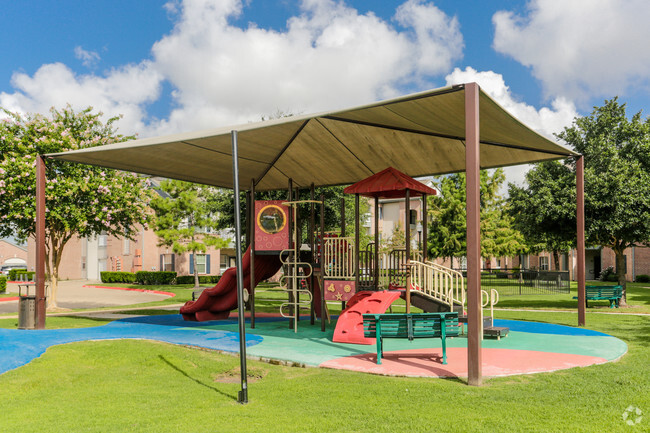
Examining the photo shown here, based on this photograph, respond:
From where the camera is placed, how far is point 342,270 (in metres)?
14.3

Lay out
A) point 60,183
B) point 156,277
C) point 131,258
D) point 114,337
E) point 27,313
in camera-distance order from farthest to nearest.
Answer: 1. point 131,258
2. point 156,277
3. point 60,183
4. point 27,313
5. point 114,337

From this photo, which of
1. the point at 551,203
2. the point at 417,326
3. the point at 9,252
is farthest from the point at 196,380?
the point at 9,252

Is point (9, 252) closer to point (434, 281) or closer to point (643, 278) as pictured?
point (643, 278)

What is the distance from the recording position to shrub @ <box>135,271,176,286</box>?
45156 mm

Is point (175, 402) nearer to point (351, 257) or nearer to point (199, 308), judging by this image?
point (351, 257)

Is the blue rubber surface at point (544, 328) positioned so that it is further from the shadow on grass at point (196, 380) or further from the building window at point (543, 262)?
the building window at point (543, 262)

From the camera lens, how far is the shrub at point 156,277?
45156 mm

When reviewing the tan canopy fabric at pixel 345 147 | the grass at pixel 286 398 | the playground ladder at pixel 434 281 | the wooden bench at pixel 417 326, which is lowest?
the grass at pixel 286 398

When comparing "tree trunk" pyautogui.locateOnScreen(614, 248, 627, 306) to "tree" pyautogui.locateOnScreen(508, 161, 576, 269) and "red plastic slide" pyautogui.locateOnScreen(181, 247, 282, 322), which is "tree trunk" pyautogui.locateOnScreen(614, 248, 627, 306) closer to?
"tree" pyautogui.locateOnScreen(508, 161, 576, 269)

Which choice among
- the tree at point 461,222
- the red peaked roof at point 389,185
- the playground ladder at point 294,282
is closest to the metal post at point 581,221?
the red peaked roof at point 389,185

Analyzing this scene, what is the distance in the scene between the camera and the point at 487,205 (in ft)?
139

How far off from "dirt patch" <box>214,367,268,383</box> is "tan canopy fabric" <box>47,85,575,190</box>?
481cm

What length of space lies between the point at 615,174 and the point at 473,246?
50.4 ft

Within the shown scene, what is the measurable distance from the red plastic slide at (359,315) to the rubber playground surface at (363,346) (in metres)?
0.31
